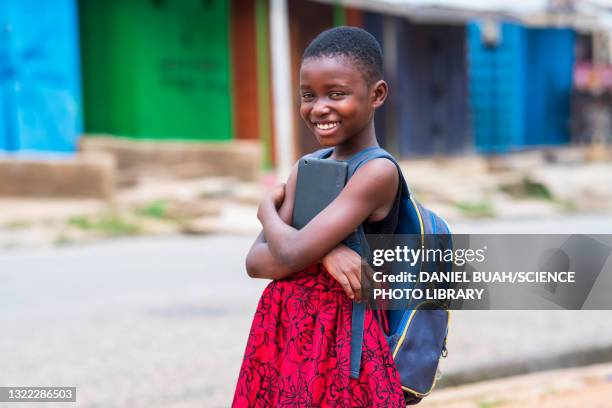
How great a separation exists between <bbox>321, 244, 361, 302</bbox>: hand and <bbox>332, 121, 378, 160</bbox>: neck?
0.24m

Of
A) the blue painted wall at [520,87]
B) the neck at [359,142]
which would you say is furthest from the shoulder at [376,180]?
the blue painted wall at [520,87]

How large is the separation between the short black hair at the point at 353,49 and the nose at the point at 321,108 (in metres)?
0.10

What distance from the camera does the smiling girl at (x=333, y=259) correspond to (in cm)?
175

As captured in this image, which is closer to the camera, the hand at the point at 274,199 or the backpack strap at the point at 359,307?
the backpack strap at the point at 359,307

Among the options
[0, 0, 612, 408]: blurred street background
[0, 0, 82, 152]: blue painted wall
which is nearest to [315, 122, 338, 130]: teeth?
[0, 0, 612, 408]: blurred street background

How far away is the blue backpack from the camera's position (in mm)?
1796

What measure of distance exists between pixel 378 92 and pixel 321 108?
0.48 feet

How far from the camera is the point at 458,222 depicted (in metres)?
10.3

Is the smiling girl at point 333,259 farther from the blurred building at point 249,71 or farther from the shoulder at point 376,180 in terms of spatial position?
the blurred building at point 249,71

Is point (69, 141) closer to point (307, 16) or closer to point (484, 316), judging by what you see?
point (307, 16)

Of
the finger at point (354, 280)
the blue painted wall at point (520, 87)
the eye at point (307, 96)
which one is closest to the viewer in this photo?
the finger at point (354, 280)

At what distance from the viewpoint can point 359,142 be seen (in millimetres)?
1865

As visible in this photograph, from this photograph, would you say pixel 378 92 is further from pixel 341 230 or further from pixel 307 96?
pixel 341 230

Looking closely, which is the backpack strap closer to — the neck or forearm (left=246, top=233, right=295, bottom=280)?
the neck
